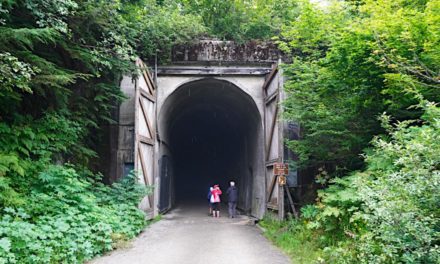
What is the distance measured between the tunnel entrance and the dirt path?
430 centimetres

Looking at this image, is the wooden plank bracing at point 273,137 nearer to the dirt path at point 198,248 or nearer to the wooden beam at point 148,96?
the dirt path at point 198,248

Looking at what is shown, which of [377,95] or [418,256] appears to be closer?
[418,256]

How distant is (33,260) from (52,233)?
33.5 inches

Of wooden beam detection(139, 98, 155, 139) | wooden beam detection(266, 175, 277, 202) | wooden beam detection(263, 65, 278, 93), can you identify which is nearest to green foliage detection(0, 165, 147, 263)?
wooden beam detection(139, 98, 155, 139)

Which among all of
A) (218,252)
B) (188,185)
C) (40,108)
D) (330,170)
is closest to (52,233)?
(218,252)

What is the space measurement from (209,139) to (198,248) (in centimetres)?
2120

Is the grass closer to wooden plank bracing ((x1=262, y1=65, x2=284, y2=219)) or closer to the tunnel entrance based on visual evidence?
wooden plank bracing ((x1=262, y1=65, x2=284, y2=219))

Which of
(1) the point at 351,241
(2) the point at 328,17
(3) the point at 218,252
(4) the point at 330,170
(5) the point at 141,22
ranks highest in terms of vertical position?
(5) the point at 141,22

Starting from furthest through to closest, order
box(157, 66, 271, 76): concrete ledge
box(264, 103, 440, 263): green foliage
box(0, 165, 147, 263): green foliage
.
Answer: box(157, 66, 271, 76): concrete ledge
box(0, 165, 147, 263): green foliage
box(264, 103, 440, 263): green foliage

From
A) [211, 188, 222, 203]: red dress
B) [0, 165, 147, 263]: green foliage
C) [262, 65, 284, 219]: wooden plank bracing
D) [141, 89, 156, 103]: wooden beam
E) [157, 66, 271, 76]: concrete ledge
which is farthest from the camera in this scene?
[211, 188, 222, 203]: red dress

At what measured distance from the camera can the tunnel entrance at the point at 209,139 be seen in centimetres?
1428

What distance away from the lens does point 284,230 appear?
9008mm

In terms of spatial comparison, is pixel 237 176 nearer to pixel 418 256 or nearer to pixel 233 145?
pixel 233 145

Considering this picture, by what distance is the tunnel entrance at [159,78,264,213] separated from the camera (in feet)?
46.9
